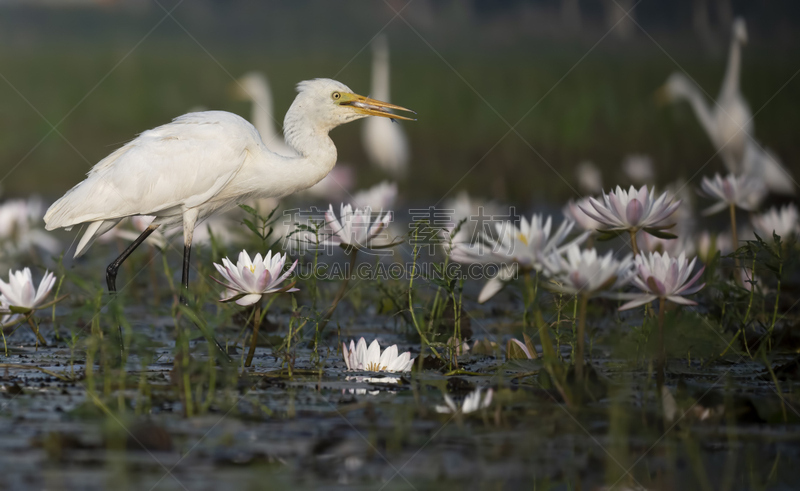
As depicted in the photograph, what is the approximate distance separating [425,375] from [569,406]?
82cm

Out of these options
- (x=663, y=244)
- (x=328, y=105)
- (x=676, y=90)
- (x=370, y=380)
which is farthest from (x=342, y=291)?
(x=676, y=90)

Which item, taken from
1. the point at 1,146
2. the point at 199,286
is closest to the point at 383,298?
the point at 199,286

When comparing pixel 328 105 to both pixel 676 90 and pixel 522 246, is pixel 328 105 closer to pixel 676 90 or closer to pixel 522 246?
pixel 522 246

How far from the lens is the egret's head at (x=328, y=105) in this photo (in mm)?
5840

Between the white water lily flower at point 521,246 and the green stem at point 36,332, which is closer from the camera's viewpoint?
the white water lily flower at point 521,246

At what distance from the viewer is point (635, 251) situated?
4.13 meters

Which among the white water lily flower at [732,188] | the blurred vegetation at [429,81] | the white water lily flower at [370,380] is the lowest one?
the white water lily flower at [370,380]

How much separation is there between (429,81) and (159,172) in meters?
15.8

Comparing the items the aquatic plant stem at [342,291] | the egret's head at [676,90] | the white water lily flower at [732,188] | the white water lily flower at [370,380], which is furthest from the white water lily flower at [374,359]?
the egret's head at [676,90]

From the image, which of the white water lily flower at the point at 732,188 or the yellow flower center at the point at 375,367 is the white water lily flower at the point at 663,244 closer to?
the white water lily flower at the point at 732,188

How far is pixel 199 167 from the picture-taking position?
18.1 ft

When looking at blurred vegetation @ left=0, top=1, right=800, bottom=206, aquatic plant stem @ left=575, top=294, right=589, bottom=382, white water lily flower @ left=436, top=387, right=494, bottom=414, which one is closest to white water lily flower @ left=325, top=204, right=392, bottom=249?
white water lily flower @ left=436, top=387, right=494, bottom=414

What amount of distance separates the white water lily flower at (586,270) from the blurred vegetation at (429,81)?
3.95 meters

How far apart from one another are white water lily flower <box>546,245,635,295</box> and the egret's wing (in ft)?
8.72
